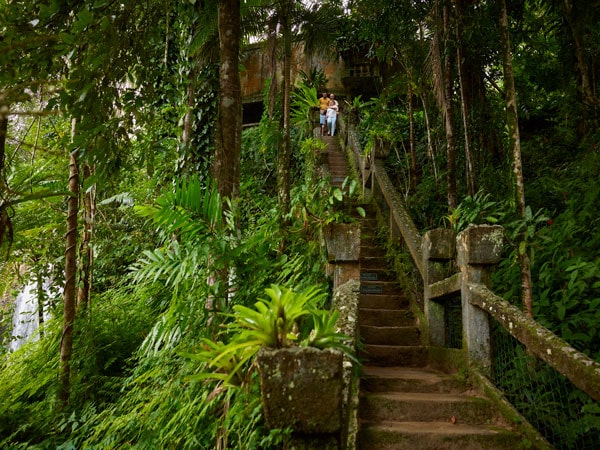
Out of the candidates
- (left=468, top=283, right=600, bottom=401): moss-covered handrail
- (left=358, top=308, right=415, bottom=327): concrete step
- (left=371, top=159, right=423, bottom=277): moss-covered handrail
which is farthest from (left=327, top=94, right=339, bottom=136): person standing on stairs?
(left=468, top=283, right=600, bottom=401): moss-covered handrail

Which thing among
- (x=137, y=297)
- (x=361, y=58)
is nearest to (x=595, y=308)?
(x=137, y=297)

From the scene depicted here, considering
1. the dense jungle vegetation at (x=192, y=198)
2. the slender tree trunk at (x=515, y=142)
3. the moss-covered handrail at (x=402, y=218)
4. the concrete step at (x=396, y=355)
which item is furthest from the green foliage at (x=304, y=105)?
the concrete step at (x=396, y=355)

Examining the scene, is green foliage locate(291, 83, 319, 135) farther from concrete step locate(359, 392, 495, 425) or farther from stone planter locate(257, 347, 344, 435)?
stone planter locate(257, 347, 344, 435)

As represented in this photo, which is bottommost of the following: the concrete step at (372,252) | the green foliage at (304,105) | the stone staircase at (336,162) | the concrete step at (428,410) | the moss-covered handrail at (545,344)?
the concrete step at (428,410)

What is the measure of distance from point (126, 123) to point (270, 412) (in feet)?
8.92

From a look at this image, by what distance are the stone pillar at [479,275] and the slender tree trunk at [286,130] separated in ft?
8.73

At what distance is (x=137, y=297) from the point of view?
7012 millimetres

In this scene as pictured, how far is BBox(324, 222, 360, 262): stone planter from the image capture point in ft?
16.5

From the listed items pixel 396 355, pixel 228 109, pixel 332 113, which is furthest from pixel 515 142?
pixel 332 113

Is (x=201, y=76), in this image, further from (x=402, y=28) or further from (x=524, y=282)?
(x=524, y=282)

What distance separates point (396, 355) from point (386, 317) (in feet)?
2.92

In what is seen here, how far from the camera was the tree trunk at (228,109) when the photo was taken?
179 inches

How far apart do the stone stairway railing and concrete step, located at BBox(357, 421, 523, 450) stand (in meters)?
0.73

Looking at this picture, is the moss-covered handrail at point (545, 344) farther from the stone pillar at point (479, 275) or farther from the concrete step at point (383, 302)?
the concrete step at point (383, 302)
